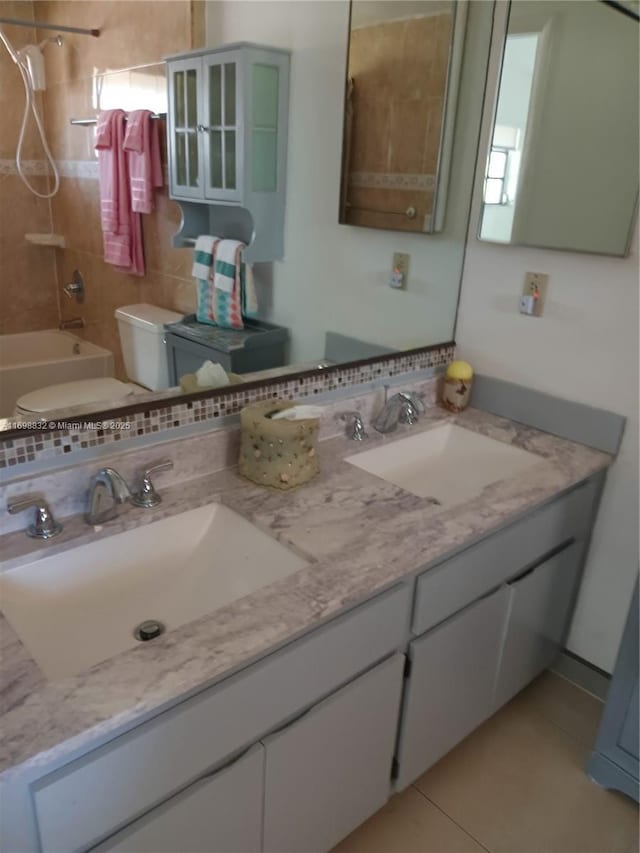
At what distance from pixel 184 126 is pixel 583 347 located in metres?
1.17

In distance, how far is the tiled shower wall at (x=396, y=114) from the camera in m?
→ 1.68

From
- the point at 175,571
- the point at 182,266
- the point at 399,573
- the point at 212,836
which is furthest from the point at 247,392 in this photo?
the point at 212,836

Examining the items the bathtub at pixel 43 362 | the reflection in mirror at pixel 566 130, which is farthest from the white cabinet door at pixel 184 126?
the reflection in mirror at pixel 566 130

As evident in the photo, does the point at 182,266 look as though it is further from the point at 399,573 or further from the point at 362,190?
the point at 399,573

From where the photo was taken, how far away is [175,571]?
125cm

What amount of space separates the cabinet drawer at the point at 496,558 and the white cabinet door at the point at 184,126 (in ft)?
3.18

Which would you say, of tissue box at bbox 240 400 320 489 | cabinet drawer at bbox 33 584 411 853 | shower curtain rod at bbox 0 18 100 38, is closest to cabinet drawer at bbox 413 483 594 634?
cabinet drawer at bbox 33 584 411 853

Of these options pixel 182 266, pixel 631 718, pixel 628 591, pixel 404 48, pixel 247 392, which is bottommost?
pixel 631 718

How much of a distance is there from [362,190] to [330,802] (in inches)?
59.8

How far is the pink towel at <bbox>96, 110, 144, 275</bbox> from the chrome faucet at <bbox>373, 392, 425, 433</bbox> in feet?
2.56

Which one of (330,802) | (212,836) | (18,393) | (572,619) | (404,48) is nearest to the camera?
(212,836)

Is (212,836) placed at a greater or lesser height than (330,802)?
greater

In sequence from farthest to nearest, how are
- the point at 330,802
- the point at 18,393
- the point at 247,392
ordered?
1. the point at 247,392
2. the point at 330,802
3. the point at 18,393

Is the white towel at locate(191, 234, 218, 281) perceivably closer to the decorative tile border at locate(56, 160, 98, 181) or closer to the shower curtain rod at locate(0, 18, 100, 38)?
the decorative tile border at locate(56, 160, 98, 181)
